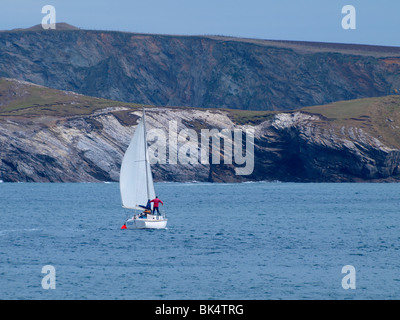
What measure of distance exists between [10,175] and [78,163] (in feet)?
48.2

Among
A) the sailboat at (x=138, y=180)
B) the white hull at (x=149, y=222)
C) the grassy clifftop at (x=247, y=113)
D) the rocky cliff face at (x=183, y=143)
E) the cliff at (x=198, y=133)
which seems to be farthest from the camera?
the grassy clifftop at (x=247, y=113)

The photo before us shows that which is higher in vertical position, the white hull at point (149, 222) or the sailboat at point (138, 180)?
the sailboat at point (138, 180)

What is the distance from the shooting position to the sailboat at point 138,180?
62.5 meters

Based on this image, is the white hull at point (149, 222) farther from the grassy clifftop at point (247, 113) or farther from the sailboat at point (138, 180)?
the grassy clifftop at point (247, 113)

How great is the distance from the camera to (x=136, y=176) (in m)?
62.7

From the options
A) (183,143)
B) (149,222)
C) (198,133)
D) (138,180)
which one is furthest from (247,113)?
(138,180)

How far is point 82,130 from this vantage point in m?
167

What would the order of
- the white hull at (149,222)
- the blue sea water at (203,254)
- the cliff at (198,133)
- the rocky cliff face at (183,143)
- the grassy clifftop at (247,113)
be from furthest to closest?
the grassy clifftop at (247,113), the cliff at (198,133), the rocky cliff face at (183,143), the white hull at (149,222), the blue sea water at (203,254)

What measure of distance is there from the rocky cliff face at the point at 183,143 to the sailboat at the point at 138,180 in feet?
313

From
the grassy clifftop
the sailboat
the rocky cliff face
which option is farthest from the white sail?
the grassy clifftop

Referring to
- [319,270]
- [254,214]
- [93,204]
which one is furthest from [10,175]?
[319,270]

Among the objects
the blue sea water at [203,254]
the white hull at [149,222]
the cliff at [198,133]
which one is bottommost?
the blue sea water at [203,254]

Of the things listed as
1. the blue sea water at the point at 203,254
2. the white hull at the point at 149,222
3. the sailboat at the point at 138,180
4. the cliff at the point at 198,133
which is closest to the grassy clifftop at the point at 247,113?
the cliff at the point at 198,133

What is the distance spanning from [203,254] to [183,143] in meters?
119
